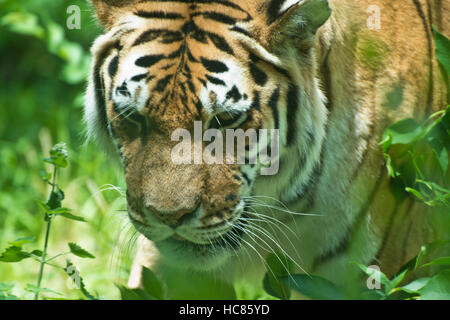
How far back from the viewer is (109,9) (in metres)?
1.89

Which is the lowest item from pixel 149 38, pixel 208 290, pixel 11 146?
pixel 208 290

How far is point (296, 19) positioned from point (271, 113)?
0.25 m

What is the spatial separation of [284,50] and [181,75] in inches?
11.1

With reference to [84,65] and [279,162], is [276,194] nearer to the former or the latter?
[279,162]

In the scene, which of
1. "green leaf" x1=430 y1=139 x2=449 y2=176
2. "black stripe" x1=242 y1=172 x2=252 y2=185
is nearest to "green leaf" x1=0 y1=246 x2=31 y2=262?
"black stripe" x1=242 y1=172 x2=252 y2=185

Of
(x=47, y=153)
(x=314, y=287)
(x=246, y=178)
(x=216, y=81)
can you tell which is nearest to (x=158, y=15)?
(x=216, y=81)

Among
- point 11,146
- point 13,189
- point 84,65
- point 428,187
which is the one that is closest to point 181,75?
point 428,187

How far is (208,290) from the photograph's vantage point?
2176 millimetres

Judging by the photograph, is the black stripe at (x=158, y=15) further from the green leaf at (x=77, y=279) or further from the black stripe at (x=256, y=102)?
the green leaf at (x=77, y=279)

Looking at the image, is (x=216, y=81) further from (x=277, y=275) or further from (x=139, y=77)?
(x=277, y=275)

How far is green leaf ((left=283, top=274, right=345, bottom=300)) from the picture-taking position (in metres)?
1.64

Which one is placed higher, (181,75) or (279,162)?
(181,75)

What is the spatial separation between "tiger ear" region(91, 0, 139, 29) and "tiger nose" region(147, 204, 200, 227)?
58cm

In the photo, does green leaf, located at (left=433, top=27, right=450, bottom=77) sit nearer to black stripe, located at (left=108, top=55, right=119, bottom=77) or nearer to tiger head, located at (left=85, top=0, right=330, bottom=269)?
tiger head, located at (left=85, top=0, right=330, bottom=269)
